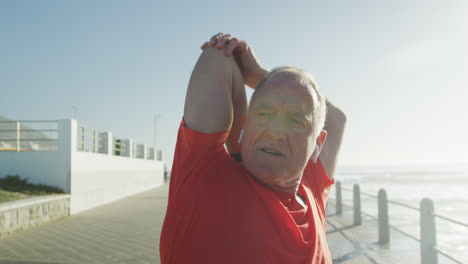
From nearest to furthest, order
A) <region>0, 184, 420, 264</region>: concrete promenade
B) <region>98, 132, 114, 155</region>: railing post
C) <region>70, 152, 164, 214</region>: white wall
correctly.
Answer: <region>0, 184, 420, 264</region>: concrete promenade, <region>70, 152, 164, 214</region>: white wall, <region>98, 132, 114, 155</region>: railing post

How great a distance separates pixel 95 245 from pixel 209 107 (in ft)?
21.1

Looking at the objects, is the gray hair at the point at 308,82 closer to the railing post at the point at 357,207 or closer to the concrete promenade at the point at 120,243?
the concrete promenade at the point at 120,243

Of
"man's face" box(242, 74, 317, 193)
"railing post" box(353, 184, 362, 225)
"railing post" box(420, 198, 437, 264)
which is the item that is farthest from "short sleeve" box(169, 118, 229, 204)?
"railing post" box(353, 184, 362, 225)

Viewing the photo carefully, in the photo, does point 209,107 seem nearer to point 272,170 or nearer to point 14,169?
point 272,170

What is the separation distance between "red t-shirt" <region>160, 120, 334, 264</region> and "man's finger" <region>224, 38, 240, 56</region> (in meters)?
0.32

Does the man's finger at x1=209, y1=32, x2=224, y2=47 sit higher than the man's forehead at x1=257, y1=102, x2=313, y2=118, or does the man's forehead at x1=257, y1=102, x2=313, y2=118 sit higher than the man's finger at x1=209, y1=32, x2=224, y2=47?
the man's finger at x1=209, y1=32, x2=224, y2=47

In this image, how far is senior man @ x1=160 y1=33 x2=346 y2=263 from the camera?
118cm

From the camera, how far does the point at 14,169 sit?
11.2m

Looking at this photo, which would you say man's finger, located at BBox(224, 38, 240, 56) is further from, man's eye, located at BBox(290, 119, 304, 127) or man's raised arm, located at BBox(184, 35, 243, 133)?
man's eye, located at BBox(290, 119, 304, 127)

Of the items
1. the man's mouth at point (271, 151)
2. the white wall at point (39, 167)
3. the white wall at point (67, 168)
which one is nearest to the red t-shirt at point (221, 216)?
the man's mouth at point (271, 151)

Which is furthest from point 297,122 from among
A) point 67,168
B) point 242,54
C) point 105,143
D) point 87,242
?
point 105,143

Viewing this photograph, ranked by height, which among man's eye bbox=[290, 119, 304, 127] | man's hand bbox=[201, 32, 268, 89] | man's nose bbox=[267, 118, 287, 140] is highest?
man's hand bbox=[201, 32, 268, 89]

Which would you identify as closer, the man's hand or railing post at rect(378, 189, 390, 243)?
the man's hand

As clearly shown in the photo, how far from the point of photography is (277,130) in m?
1.26
